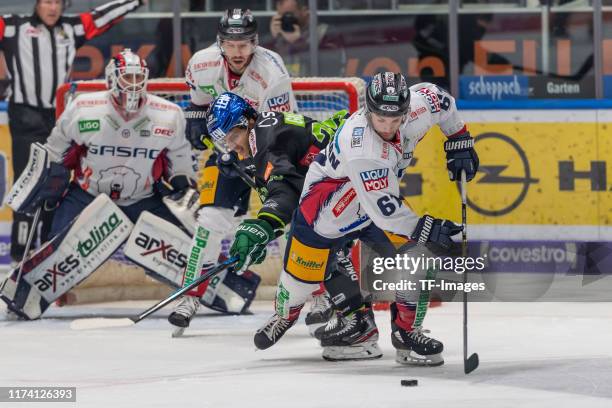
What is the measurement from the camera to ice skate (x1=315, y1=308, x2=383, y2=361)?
274 inches

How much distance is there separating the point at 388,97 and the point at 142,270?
3004 mm

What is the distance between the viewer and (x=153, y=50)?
9992 millimetres

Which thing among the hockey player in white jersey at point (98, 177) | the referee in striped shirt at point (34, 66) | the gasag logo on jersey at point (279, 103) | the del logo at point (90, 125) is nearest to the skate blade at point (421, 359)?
the gasag logo on jersey at point (279, 103)

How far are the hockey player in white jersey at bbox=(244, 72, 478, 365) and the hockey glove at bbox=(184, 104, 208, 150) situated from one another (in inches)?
50.2

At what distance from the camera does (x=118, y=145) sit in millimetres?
8461

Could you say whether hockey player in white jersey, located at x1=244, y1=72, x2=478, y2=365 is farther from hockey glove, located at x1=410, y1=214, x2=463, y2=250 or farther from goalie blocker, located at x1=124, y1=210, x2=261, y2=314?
goalie blocker, located at x1=124, y1=210, x2=261, y2=314

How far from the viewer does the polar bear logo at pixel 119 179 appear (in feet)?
27.9

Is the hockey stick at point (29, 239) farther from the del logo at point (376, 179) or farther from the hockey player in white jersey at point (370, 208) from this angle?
the del logo at point (376, 179)

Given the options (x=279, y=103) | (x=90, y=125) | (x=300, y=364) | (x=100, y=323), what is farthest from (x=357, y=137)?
(x=90, y=125)

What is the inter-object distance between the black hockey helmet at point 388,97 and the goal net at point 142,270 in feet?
8.00

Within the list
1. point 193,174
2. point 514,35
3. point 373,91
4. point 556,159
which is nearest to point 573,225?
point 556,159

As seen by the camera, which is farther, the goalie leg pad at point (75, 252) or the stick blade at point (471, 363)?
the goalie leg pad at point (75, 252)

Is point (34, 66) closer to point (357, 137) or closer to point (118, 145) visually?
point (118, 145)

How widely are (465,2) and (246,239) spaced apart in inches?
142
